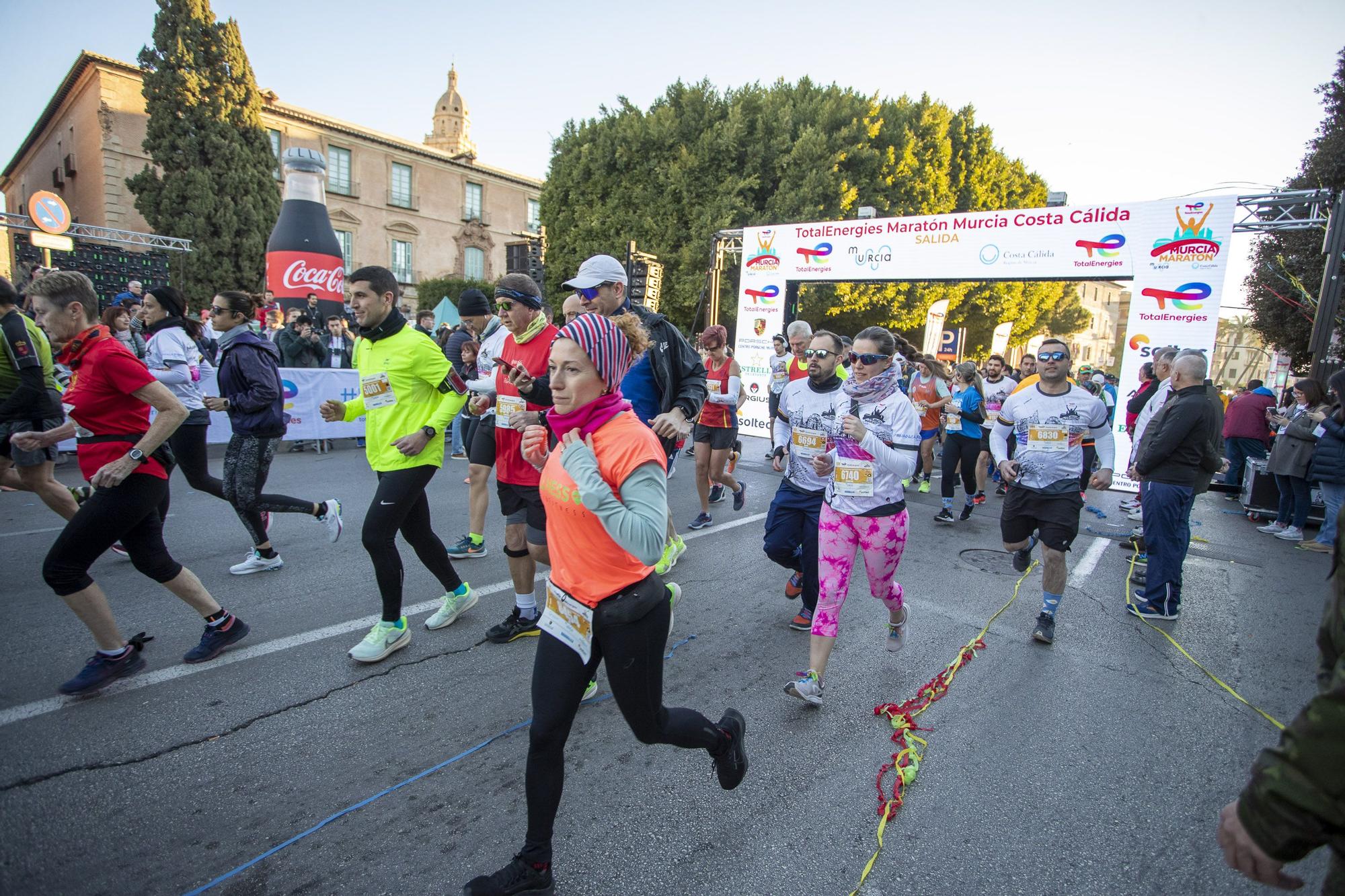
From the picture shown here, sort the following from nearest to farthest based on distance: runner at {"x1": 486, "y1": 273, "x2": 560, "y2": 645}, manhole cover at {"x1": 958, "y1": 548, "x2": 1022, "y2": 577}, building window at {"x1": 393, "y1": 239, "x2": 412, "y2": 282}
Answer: runner at {"x1": 486, "y1": 273, "x2": 560, "y2": 645}
manhole cover at {"x1": 958, "y1": 548, "x2": 1022, "y2": 577}
building window at {"x1": 393, "y1": 239, "x2": 412, "y2": 282}

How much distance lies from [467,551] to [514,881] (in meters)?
3.89

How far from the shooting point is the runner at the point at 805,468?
4.26 meters

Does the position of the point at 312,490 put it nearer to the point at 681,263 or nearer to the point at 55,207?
the point at 55,207

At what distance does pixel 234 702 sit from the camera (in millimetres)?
3268

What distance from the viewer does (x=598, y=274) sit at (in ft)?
12.5

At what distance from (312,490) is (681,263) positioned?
18.8 metres

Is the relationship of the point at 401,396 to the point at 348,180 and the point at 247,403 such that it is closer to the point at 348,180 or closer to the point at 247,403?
the point at 247,403

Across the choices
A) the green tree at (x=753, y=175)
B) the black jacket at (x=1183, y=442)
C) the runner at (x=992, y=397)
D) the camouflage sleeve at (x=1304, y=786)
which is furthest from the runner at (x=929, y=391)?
the green tree at (x=753, y=175)

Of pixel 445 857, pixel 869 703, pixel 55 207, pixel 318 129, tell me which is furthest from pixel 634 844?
pixel 318 129

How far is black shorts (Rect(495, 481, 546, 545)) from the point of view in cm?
371

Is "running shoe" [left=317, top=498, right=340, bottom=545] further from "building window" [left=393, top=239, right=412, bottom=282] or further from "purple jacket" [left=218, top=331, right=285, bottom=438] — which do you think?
"building window" [left=393, top=239, right=412, bottom=282]

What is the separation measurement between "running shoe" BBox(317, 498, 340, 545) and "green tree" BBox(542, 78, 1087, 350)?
66.2 ft

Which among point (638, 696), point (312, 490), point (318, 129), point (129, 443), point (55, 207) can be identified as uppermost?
point (318, 129)

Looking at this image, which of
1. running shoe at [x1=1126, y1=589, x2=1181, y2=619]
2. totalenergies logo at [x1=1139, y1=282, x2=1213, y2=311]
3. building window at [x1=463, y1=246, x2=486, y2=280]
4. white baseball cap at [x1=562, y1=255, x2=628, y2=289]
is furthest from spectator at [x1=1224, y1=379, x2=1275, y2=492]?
building window at [x1=463, y1=246, x2=486, y2=280]
